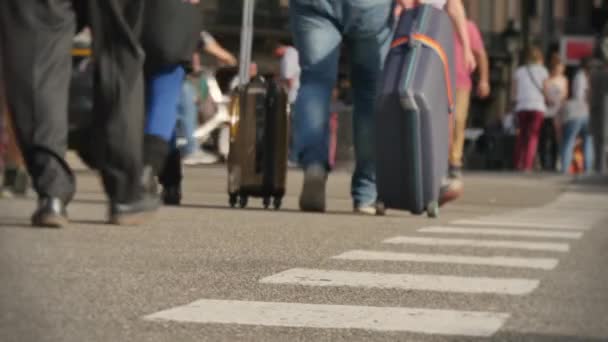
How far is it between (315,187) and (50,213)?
279 cm

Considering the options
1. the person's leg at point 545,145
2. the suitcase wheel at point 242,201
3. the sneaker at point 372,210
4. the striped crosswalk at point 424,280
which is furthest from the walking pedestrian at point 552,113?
the striped crosswalk at point 424,280

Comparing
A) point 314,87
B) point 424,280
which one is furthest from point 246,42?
point 424,280

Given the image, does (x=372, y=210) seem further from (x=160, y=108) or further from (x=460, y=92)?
(x=160, y=108)

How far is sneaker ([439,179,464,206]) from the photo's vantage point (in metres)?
9.77

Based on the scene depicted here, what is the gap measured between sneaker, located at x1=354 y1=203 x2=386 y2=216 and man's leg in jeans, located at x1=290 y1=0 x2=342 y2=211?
234 millimetres

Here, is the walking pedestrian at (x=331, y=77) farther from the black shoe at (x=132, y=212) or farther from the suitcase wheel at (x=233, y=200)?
the black shoe at (x=132, y=212)

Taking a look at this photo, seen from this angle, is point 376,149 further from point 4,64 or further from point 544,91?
point 544,91

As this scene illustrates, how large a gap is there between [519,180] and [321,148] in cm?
997

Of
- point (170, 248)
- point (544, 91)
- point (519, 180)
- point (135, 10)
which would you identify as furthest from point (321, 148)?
point (544, 91)

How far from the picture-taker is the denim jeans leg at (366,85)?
967 cm

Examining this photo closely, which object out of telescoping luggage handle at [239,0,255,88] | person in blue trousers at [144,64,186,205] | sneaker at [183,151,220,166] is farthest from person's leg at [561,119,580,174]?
person in blue trousers at [144,64,186,205]

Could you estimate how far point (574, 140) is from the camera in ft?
76.5

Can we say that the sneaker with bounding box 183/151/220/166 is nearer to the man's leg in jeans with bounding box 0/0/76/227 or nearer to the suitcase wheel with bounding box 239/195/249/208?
the suitcase wheel with bounding box 239/195/249/208

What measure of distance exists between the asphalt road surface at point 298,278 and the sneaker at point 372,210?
0.85 feet
